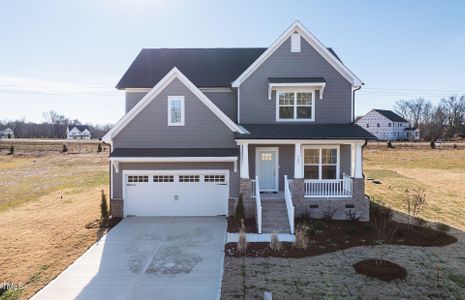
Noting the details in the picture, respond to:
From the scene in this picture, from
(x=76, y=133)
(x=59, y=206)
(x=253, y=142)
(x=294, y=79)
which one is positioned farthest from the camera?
(x=76, y=133)

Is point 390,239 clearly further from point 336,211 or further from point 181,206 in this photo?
point 181,206

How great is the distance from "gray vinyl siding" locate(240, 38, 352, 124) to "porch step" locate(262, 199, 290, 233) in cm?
446

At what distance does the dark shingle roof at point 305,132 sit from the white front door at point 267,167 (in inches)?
50.1

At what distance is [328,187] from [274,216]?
3368 millimetres

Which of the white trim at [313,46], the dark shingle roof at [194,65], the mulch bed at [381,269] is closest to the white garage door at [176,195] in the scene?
the white trim at [313,46]

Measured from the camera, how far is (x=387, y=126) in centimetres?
10425

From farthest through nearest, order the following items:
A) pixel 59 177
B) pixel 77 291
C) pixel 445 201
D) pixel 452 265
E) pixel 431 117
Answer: pixel 431 117
pixel 59 177
pixel 445 201
pixel 452 265
pixel 77 291

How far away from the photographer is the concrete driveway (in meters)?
8.88

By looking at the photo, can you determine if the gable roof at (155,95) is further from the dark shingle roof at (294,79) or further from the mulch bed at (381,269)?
the mulch bed at (381,269)

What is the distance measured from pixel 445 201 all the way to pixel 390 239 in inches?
399

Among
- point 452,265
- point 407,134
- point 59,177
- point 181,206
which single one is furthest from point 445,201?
point 407,134

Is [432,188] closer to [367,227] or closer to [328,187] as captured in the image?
[328,187]

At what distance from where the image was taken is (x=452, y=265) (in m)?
10.5

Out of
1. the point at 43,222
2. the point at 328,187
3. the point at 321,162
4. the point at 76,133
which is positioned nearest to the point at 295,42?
the point at 321,162
